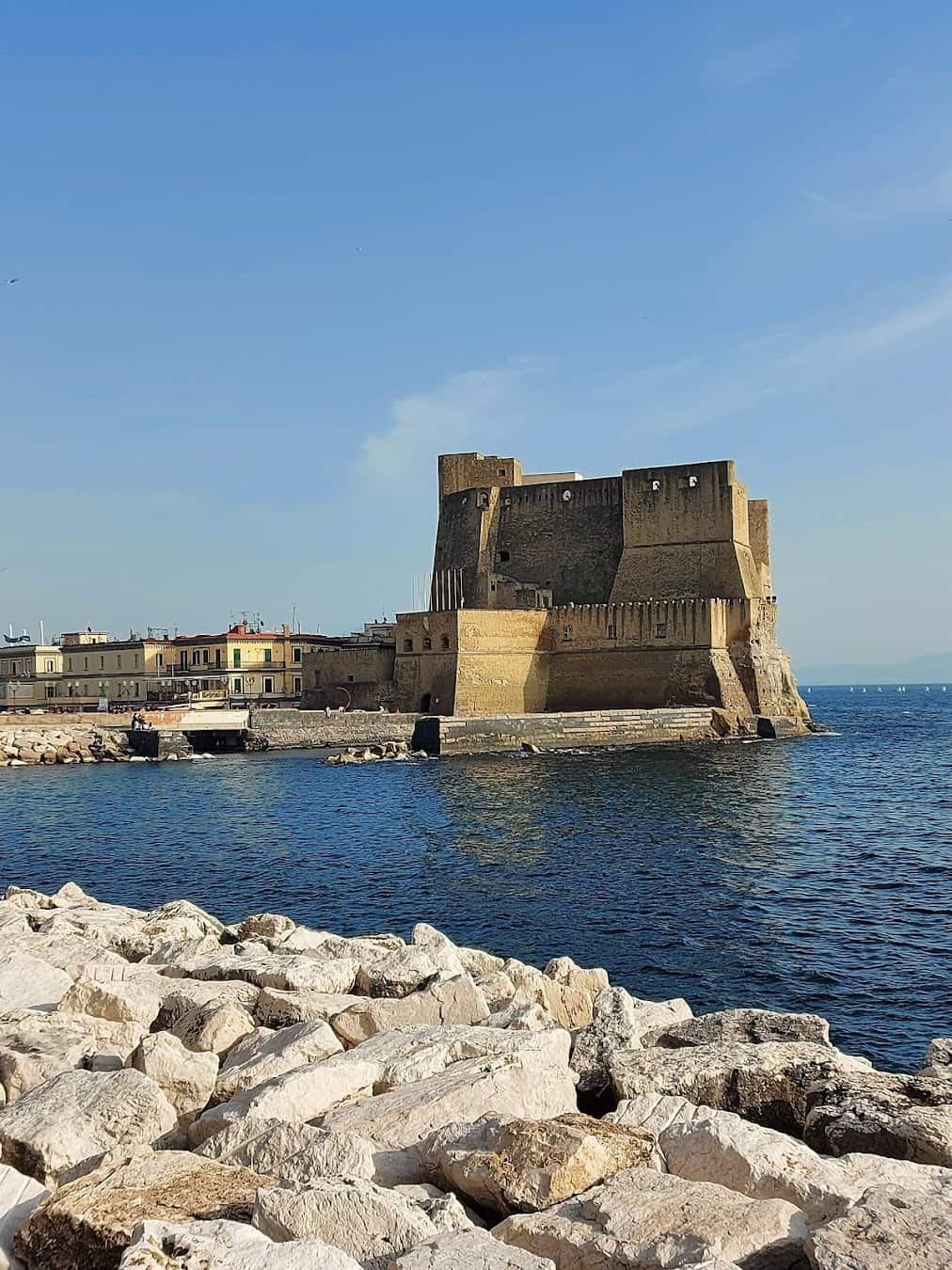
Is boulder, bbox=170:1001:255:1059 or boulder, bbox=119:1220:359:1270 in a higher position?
boulder, bbox=119:1220:359:1270

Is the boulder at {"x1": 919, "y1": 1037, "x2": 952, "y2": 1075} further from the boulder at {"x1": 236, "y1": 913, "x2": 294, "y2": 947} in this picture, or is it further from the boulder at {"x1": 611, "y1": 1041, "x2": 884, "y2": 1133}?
the boulder at {"x1": 236, "y1": 913, "x2": 294, "y2": 947}

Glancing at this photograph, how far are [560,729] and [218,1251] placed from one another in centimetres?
3033

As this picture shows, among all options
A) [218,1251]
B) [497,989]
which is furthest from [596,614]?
[218,1251]

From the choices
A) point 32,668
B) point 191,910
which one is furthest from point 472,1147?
point 32,668

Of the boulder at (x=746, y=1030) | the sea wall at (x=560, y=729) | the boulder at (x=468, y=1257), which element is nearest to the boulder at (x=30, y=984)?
the boulder at (x=746, y=1030)

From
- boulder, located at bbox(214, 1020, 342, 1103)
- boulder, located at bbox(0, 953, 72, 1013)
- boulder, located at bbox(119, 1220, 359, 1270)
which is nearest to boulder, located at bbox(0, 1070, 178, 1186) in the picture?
boulder, located at bbox(214, 1020, 342, 1103)

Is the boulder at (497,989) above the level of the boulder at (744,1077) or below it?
below

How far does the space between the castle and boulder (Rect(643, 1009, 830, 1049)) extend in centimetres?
2898

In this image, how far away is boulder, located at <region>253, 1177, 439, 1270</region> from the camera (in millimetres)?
3350

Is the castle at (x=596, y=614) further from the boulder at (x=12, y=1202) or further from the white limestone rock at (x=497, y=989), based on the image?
the boulder at (x=12, y=1202)

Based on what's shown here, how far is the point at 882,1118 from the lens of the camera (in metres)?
4.50

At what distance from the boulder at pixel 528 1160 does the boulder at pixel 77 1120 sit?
1075mm

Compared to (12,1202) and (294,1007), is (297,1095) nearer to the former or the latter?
(12,1202)

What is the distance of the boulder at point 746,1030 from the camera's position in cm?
599
